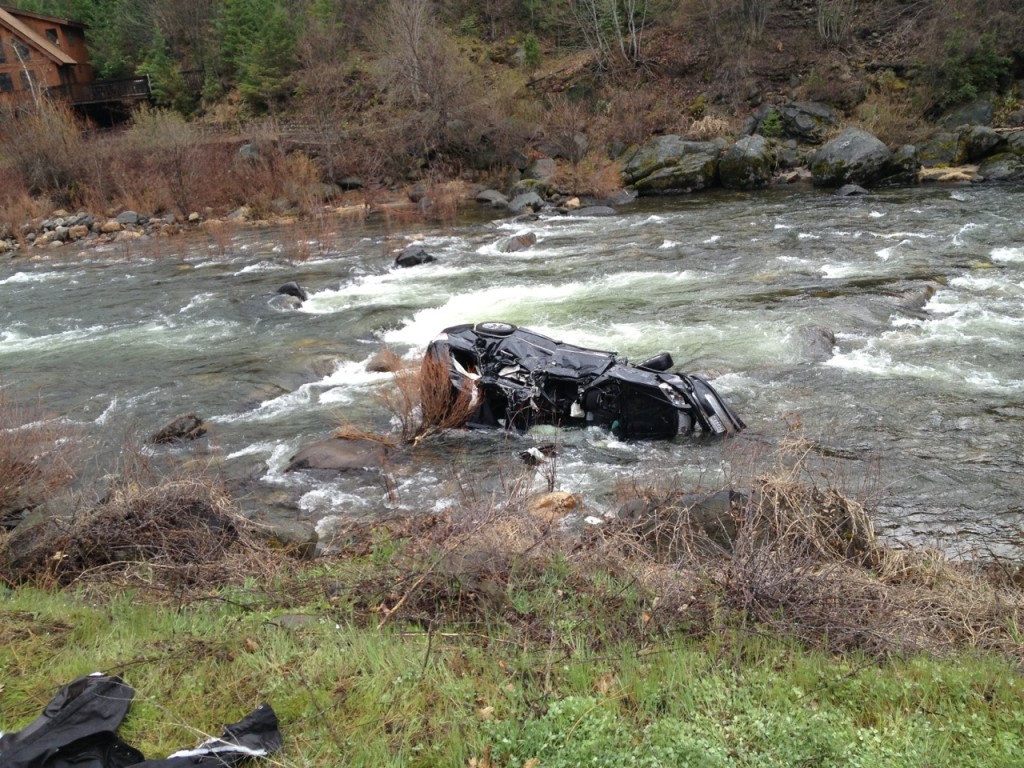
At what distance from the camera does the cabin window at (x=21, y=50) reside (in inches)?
1660

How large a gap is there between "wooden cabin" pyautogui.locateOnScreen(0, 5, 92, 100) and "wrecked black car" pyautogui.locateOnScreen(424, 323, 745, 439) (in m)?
40.2

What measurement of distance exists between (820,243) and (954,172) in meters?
10.1

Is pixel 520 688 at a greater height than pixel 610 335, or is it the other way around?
pixel 520 688

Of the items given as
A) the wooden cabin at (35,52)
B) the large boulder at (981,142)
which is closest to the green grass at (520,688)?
the large boulder at (981,142)

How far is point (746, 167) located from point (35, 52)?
3909 cm

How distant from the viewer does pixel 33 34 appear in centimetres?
4266

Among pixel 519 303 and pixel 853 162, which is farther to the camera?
pixel 853 162

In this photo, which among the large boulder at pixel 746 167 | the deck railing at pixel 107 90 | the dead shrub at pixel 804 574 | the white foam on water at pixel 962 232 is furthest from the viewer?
the deck railing at pixel 107 90

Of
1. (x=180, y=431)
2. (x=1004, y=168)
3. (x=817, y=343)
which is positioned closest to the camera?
(x=180, y=431)

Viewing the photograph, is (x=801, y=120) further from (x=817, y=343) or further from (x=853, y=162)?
(x=817, y=343)

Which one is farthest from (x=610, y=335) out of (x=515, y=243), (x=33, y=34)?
(x=33, y=34)


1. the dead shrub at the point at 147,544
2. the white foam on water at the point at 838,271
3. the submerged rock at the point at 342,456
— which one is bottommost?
the white foam on water at the point at 838,271

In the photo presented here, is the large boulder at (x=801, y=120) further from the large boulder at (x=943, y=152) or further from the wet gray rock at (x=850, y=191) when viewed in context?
the wet gray rock at (x=850, y=191)

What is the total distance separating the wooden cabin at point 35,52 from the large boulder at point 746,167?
111 ft
